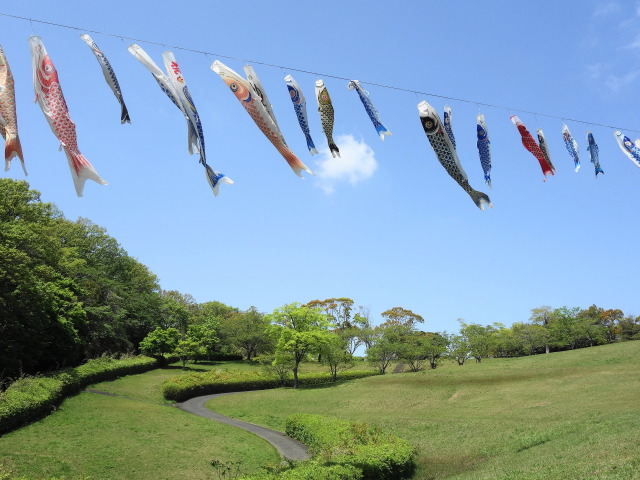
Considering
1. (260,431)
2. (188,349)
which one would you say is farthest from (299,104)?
(188,349)

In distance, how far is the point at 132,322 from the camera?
2008 inches

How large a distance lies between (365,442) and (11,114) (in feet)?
42.4

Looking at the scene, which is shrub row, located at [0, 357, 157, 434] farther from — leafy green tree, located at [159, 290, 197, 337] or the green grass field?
leafy green tree, located at [159, 290, 197, 337]

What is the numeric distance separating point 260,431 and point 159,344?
3068 centimetres

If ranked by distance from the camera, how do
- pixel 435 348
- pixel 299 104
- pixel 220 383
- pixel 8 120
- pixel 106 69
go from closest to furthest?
pixel 8 120 < pixel 106 69 < pixel 299 104 < pixel 220 383 < pixel 435 348

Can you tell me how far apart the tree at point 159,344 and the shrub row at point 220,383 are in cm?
1297

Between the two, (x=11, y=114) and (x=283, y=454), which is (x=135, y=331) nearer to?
(x=283, y=454)

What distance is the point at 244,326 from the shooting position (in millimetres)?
57531


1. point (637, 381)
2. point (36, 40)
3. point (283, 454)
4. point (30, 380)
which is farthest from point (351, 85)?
point (637, 381)

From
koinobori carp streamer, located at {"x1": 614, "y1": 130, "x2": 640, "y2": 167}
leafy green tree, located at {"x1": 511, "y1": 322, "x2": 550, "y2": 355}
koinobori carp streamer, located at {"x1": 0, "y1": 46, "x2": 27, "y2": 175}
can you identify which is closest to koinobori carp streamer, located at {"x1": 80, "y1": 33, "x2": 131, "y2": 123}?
koinobori carp streamer, located at {"x1": 0, "y1": 46, "x2": 27, "y2": 175}

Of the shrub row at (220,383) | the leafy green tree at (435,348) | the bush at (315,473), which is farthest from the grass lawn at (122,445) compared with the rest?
the leafy green tree at (435,348)

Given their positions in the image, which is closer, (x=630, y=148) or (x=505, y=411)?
(x=630, y=148)

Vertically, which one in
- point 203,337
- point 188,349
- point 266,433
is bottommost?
point 266,433

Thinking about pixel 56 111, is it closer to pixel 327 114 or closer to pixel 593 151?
pixel 327 114
